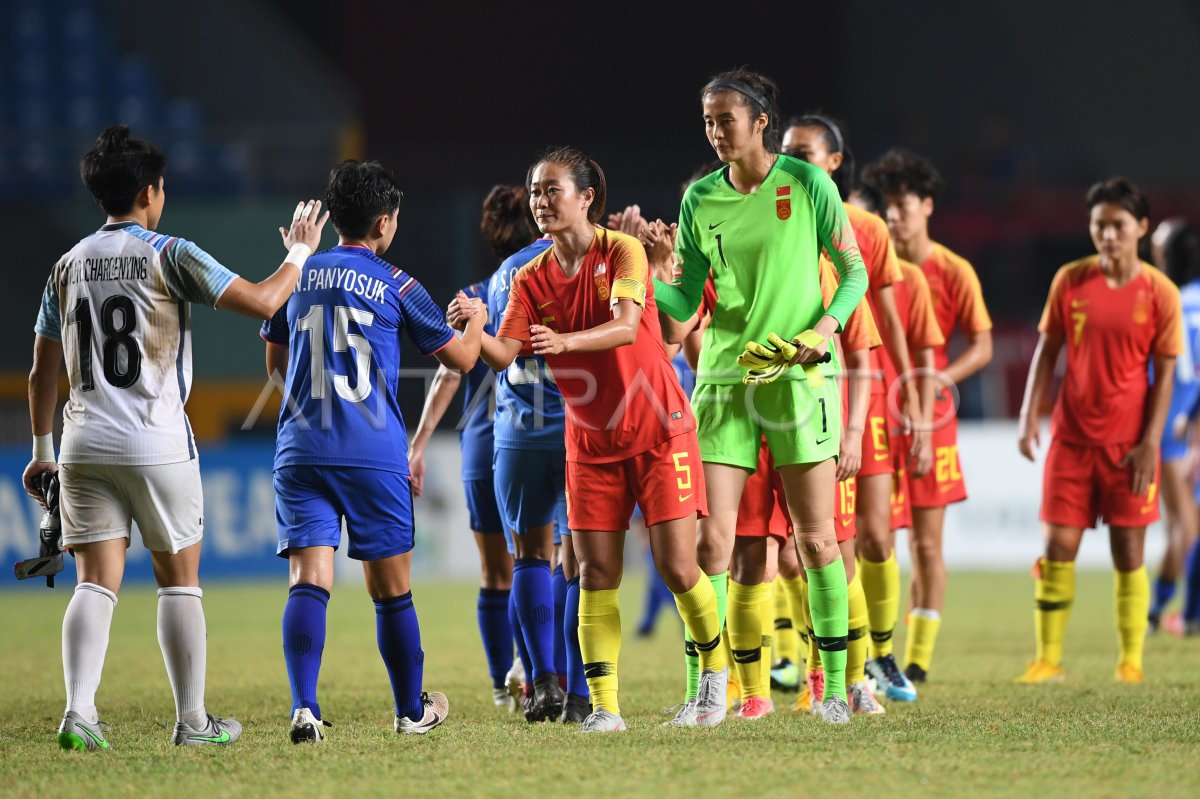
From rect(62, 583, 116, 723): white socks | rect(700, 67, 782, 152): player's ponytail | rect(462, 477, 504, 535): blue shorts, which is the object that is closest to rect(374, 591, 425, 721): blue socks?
rect(62, 583, 116, 723): white socks

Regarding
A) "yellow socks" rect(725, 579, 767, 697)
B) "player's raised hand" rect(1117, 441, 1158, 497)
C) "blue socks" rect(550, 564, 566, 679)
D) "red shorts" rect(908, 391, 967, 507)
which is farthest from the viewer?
"red shorts" rect(908, 391, 967, 507)

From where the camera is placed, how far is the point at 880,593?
641 cm

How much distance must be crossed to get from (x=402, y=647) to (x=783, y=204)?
2103 mm

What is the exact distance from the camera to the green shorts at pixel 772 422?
16.5 feet

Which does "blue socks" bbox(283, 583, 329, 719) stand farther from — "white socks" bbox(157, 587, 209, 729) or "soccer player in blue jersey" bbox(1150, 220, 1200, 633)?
"soccer player in blue jersey" bbox(1150, 220, 1200, 633)

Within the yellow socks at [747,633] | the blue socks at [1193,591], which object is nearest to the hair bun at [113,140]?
the yellow socks at [747,633]

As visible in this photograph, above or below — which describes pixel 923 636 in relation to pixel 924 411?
below

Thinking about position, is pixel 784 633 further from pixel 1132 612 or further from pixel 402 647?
pixel 402 647

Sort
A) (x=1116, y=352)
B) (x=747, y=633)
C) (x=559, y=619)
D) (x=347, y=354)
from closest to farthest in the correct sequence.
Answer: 1. (x=347, y=354)
2. (x=747, y=633)
3. (x=559, y=619)
4. (x=1116, y=352)

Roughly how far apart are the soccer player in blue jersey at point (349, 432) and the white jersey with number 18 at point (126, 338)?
360 mm

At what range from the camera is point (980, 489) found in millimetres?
14844

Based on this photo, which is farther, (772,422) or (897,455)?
(897,455)

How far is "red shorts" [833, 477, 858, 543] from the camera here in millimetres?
5758

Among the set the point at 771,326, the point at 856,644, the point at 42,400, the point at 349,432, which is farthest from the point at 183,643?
the point at 856,644
